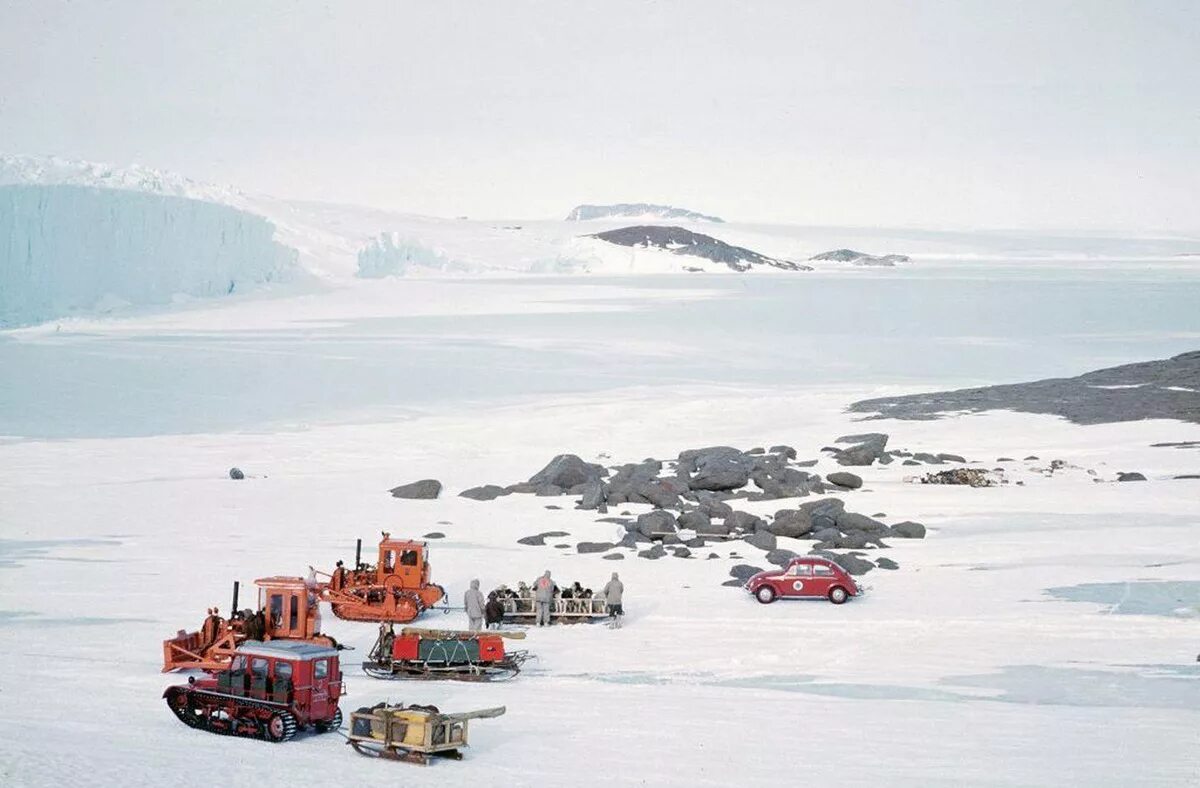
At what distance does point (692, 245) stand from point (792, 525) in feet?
360

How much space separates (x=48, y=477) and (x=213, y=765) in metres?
23.1

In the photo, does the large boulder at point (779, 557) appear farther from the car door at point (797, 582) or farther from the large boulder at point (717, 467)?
the large boulder at point (717, 467)

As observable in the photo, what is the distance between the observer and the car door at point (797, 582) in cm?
1909

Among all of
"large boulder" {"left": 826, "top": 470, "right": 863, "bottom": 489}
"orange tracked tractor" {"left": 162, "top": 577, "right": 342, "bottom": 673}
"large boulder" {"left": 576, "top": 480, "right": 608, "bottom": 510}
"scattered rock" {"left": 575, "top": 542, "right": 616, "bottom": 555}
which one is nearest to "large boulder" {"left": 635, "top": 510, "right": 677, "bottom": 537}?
"scattered rock" {"left": 575, "top": 542, "right": 616, "bottom": 555}

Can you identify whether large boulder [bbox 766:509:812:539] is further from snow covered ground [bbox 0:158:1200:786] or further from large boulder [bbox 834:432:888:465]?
large boulder [bbox 834:432:888:465]

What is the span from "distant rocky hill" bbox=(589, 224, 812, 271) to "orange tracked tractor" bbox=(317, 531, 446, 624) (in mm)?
104231

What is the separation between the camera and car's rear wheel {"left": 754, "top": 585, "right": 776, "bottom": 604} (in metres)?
19.0

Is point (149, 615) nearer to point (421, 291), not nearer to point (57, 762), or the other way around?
point (57, 762)

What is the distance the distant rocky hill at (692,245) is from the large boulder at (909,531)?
99.2 m

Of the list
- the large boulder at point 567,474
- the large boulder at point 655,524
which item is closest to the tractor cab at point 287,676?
the large boulder at point 655,524

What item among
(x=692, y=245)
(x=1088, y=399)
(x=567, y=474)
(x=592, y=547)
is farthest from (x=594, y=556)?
(x=692, y=245)

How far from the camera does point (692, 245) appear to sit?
132 m

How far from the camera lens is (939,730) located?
12750 millimetres

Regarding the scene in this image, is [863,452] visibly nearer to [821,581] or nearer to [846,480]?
[846,480]
